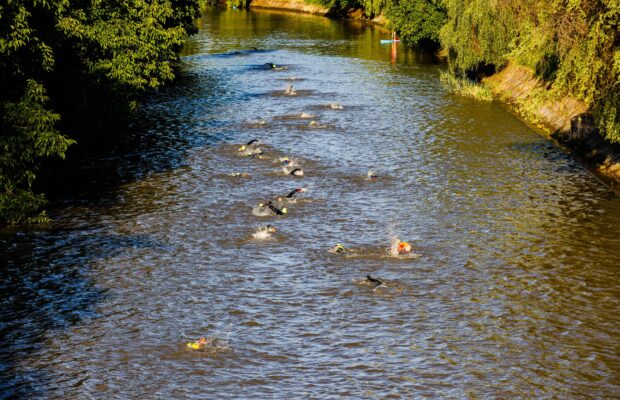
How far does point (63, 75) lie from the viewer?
42156 millimetres

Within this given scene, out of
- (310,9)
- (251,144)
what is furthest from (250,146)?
(310,9)

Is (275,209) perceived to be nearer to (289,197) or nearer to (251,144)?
(289,197)

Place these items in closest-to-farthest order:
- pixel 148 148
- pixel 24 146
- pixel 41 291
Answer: pixel 41 291, pixel 24 146, pixel 148 148

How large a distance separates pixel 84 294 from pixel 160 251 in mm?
4909

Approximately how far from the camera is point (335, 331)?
1053 inches

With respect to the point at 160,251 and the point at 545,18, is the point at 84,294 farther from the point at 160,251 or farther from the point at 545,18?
the point at 545,18

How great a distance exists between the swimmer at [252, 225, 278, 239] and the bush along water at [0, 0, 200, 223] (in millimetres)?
9247

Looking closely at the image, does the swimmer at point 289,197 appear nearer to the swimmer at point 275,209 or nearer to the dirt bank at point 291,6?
the swimmer at point 275,209

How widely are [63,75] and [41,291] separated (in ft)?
51.8

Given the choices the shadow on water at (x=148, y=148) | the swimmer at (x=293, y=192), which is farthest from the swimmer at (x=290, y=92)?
the swimmer at (x=293, y=192)

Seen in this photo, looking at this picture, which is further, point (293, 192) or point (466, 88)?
point (466, 88)

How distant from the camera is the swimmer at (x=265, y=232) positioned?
3547cm

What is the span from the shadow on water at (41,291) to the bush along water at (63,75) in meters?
3.29

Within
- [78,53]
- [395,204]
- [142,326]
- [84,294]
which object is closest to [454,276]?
[395,204]
